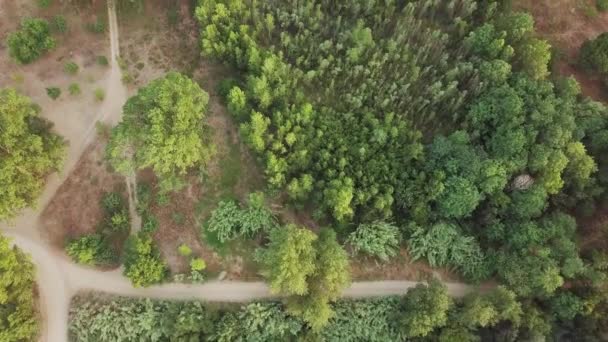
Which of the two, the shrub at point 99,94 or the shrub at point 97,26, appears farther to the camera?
the shrub at point 97,26

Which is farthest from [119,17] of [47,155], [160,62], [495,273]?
[495,273]

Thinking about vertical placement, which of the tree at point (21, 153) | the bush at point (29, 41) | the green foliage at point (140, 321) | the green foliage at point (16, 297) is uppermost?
the bush at point (29, 41)

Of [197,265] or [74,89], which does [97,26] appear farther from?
[197,265]

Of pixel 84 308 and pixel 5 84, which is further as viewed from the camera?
pixel 5 84

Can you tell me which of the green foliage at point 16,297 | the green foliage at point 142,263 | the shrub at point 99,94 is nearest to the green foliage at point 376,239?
the green foliage at point 142,263

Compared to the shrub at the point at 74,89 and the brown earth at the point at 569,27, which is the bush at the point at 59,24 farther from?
the brown earth at the point at 569,27

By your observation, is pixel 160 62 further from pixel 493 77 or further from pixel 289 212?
pixel 493 77

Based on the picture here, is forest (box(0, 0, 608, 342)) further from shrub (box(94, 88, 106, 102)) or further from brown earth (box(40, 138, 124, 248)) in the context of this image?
brown earth (box(40, 138, 124, 248))
